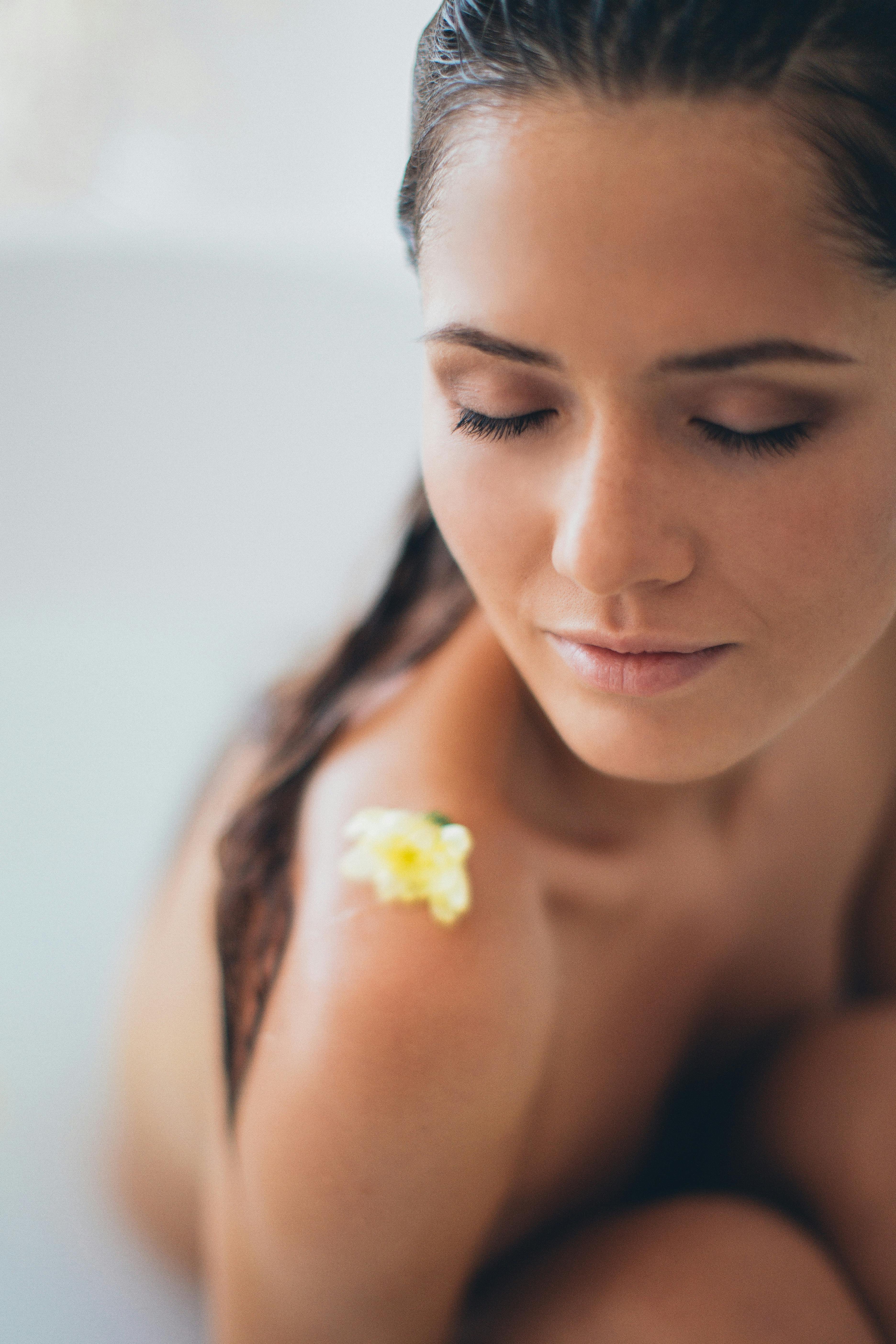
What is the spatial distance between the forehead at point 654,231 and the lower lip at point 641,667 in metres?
0.16

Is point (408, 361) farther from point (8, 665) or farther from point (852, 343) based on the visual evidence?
point (852, 343)

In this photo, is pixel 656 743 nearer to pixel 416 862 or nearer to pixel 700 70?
pixel 416 862

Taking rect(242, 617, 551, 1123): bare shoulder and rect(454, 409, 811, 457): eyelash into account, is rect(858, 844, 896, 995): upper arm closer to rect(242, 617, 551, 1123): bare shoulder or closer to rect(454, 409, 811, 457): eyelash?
rect(242, 617, 551, 1123): bare shoulder

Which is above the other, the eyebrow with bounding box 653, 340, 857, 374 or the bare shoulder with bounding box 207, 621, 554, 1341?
the eyebrow with bounding box 653, 340, 857, 374

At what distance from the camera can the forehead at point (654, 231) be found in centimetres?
48

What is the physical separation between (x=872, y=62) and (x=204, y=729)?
52.6 inches

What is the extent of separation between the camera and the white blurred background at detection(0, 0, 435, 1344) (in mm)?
1516

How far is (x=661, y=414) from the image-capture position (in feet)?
1.74

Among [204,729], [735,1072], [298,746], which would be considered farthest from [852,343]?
[204,729]

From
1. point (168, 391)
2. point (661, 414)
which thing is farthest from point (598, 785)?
point (168, 391)

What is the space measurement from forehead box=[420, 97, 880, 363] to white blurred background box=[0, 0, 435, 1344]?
96 centimetres

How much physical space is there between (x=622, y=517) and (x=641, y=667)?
4.2 inches

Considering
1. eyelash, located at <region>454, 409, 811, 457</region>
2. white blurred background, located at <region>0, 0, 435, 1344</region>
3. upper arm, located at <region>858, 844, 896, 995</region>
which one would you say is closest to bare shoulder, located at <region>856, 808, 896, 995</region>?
upper arm, located at <region>858, 844, 896, 995</region>

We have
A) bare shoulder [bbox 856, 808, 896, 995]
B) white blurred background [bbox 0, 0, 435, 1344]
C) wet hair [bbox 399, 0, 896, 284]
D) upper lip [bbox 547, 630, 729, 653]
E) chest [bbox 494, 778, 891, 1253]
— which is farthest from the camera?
white blurred background [bbox 0, 0, 435, 1344]
